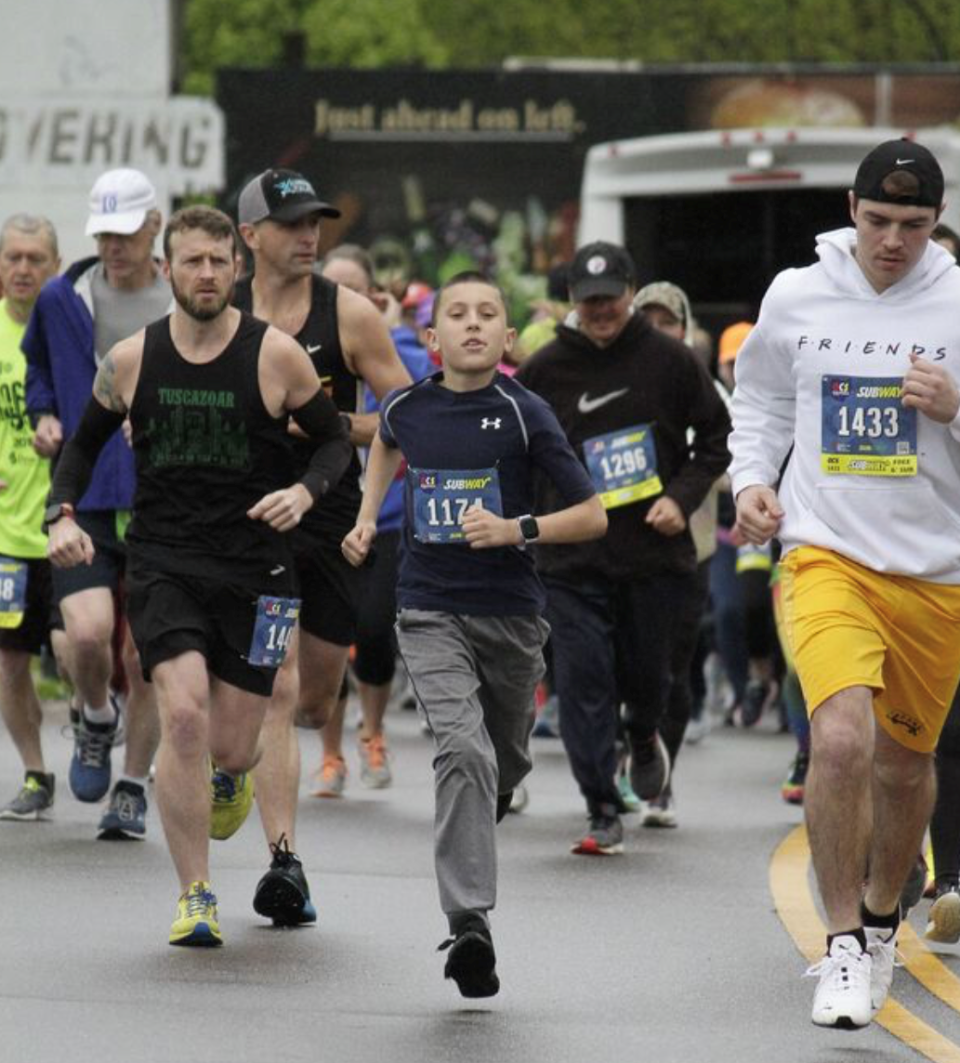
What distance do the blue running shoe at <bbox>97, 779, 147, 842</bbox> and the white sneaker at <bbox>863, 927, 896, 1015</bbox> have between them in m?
3.67

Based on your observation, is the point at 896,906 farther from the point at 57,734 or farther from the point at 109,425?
the point at 57,734

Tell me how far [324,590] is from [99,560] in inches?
52.6

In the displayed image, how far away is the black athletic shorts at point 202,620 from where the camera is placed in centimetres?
895

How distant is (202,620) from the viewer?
355 inches

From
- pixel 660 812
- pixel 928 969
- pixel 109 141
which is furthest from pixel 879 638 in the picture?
pixel 109 141

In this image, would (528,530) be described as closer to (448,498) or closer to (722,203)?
(448,498)

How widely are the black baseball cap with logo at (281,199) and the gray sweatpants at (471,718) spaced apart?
198 cm

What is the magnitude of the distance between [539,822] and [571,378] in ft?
6.18

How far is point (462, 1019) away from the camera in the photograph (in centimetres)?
800

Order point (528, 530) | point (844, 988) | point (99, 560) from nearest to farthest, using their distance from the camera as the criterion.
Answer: point (844, 988), point (528, 530), point (99, 560)

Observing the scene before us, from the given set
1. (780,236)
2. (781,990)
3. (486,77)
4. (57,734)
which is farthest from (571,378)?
(486,77)

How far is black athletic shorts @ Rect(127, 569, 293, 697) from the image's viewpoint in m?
8.95

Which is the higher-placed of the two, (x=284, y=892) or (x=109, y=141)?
(x=109, y=141)

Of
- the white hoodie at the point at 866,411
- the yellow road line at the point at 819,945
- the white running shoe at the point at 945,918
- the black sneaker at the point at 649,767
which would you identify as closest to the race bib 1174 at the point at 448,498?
the white hoodie at the point at 866,411
